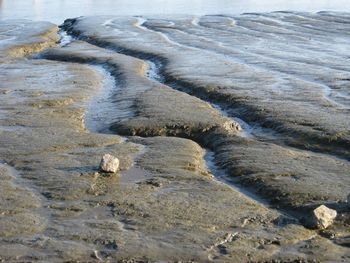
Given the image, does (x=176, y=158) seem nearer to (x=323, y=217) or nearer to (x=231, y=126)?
(x=231, y=126)

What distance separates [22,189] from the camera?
6.79 m

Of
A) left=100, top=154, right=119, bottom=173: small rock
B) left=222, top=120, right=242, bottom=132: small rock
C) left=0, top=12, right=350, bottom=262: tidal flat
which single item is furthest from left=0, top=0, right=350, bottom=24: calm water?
left=100, top=154, right=119, bottom=173: small rock

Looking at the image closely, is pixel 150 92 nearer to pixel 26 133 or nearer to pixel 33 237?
pixel 26 133

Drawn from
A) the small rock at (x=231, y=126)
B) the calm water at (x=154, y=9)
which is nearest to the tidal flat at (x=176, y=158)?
the small rock at (x=231, y=126)

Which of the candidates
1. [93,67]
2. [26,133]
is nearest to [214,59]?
[93,67]

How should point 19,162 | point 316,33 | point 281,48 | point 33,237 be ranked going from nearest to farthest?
point 33,237, point 19,162, point 281,48, point 316,33

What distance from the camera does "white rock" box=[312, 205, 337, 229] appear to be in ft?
18.7

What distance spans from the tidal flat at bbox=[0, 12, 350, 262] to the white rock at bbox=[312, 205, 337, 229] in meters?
0.06

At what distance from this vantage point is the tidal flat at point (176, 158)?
5.53m

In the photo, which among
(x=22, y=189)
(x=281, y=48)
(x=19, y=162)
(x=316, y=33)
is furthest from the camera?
(x=316, y=33)

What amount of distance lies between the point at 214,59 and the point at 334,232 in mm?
11328

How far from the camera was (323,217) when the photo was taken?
18.7 ft

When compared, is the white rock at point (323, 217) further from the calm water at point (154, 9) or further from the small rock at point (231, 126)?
the calm water at point (154, 9)

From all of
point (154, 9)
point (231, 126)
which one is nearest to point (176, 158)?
point (231, 126)
